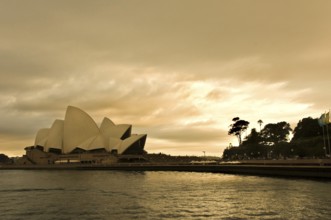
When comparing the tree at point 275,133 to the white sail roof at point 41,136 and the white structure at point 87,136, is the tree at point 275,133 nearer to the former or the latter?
the white structure at point 87,136

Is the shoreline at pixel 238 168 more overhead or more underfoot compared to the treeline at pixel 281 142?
more underfoot

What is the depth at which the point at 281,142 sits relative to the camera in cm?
12619

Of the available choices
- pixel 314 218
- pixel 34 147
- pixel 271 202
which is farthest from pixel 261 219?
pixel 34 147

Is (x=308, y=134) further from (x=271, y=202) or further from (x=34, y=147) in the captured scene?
(x=34, y=147)

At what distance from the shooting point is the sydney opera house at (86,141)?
481 ft

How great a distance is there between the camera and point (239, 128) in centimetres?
13950

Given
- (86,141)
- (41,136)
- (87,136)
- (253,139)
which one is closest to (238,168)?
(253,139)

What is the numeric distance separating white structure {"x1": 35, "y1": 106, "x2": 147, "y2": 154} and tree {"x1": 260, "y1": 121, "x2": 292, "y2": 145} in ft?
158

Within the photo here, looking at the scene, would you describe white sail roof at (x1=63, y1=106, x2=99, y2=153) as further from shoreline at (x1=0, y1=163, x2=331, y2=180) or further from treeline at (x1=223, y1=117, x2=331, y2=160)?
treeline at (x1=223, y1=117, x2=331, y2=160)

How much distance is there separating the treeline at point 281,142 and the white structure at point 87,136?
39.3 meters

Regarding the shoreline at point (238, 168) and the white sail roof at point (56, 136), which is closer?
the shoreline at point (238, 168)

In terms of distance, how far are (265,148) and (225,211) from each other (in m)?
110

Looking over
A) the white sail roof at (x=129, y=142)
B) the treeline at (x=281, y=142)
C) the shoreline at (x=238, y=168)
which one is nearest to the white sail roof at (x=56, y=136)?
the shoreline at (x=238, y=168)

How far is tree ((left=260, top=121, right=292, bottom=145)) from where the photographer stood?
481ft
